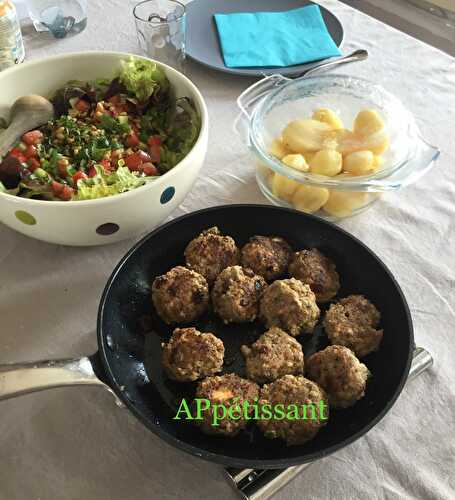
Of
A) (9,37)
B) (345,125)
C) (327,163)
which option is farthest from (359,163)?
(9,37)

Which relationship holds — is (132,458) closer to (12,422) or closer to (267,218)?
(12,422)

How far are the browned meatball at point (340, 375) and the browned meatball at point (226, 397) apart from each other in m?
0.09

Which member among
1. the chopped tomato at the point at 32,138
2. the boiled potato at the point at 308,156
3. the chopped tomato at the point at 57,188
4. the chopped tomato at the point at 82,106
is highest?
the boiled potato at the point at 308,156

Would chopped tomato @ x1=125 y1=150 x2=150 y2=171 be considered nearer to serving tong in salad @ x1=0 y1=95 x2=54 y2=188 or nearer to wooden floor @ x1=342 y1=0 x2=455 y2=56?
serving tong in salad @ x1=0 y1=95 x2=54 y2=188

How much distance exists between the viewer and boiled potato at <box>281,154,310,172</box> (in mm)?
968

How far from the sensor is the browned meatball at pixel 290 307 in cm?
80

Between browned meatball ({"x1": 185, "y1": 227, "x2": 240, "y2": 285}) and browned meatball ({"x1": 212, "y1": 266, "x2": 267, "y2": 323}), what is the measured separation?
0.03 m

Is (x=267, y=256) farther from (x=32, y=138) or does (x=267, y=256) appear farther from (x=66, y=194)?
(x=32, y=138)

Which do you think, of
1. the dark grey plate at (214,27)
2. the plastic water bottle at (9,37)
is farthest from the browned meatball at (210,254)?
the plastic water bottle at (9,37)

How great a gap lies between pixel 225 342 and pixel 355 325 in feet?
0.66

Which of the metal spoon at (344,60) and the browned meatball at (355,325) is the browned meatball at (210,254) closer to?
the browned meatball at (355,325)

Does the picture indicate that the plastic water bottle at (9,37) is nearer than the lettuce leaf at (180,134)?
No

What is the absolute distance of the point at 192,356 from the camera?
2.46 ft

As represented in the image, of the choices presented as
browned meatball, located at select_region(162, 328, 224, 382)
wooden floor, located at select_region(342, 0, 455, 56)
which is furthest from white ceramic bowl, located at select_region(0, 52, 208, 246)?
wooden floor, located at select_region(342, 0, 455, 56)
